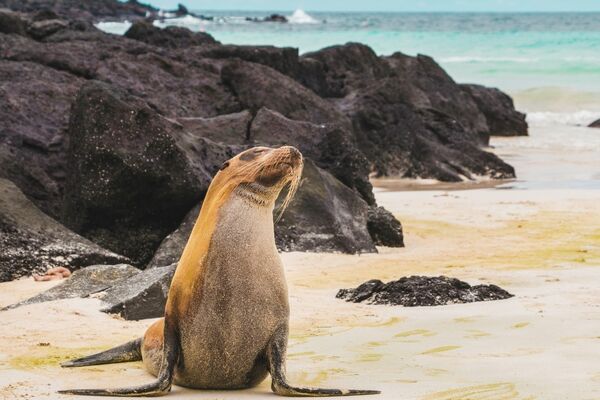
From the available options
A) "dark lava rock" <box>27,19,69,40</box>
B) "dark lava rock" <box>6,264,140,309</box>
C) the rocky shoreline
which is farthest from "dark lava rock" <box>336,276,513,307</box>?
"dark lava rock" <box>27,19,69,40</box>

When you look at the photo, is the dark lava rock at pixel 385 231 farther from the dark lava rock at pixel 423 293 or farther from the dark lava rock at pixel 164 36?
the dark lava rock at pixel 164 36

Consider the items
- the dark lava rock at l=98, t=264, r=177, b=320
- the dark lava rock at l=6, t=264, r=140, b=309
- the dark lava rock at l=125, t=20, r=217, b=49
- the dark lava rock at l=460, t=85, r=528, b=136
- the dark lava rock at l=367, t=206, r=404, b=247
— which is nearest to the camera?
the dark lava rock at l=98, t=264, r=177, b=320

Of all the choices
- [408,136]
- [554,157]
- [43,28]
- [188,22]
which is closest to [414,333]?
[408,136]

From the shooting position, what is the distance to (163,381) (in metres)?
5.04

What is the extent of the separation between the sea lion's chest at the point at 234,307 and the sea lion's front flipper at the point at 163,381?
0.05 meters

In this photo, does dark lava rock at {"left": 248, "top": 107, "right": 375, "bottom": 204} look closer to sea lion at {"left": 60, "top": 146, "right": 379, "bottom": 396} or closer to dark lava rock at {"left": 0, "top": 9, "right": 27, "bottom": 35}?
sea lion at {"left": 60, "top": 146, "right": 379, "bottom": 396}

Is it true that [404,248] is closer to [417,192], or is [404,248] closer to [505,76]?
[417,192]

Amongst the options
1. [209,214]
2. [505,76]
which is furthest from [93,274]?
[505,76]

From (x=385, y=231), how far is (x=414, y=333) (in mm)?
4838

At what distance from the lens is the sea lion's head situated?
5234 millimetres

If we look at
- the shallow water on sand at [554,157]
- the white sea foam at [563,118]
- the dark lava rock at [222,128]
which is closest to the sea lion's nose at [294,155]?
the dark lava rock at [222,128]

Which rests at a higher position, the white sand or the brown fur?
the brown fur

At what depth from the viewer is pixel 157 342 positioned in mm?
5570

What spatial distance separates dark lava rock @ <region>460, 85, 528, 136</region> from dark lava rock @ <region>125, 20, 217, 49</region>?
6837 millimetres
